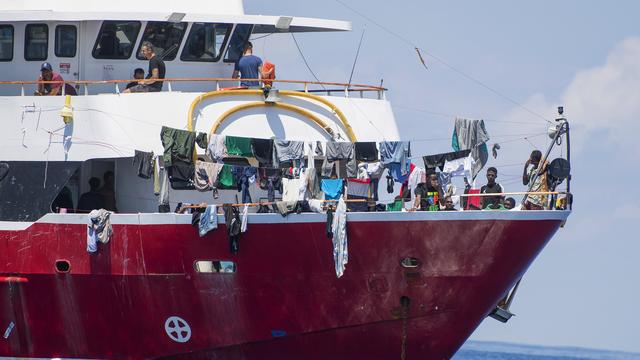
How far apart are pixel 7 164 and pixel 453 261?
9.03m

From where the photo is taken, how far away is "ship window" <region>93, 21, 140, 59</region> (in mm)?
33344

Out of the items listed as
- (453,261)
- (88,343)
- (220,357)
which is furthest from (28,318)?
(453,261)

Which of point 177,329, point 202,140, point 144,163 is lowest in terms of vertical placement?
point 177,329

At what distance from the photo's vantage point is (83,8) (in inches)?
1315

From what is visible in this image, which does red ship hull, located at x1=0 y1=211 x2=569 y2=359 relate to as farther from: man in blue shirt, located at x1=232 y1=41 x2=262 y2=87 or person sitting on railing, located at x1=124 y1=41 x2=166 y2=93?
man in blue shirt, located at x1=232 y1=41 x2=262 y2=87

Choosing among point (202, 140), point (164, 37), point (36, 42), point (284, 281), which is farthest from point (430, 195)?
point (36, 42)

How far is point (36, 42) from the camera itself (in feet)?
111

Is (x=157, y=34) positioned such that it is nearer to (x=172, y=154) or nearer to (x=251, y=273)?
(x=172, y=154)

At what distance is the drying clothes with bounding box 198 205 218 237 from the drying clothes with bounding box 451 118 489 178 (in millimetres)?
4876

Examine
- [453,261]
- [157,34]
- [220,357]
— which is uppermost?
[157,34]

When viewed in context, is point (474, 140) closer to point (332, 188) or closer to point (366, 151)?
point (366, 151)

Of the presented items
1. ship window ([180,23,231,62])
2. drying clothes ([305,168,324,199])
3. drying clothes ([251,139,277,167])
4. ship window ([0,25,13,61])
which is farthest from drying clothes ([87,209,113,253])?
ship window ([0,25,13,61])

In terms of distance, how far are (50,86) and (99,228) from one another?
12.4 feet

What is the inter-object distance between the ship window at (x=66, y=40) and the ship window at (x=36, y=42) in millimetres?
247
